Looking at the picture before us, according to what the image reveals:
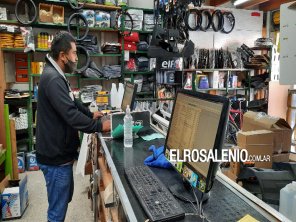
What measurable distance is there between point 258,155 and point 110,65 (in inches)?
152

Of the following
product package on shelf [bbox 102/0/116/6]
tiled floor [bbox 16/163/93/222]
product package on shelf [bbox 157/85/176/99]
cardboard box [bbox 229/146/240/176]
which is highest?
product package on shelf [bbox 102/0/116/6]

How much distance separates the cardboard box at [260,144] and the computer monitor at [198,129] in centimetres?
104

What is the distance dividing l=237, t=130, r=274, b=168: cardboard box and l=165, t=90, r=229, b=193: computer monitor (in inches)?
40.8

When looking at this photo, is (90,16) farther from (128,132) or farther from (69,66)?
(128,132)

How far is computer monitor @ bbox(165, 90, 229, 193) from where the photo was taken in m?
0.96

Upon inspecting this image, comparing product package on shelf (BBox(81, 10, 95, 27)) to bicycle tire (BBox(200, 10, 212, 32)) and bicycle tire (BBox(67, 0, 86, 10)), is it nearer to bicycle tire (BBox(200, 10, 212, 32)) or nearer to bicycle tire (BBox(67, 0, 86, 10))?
bicycle tire (BBox(67, 0, 86, 10))

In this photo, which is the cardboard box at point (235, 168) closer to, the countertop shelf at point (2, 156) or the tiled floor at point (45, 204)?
the tiled floor at point (45, 204)

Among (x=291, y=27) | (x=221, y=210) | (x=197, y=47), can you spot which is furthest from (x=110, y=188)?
(x=197, y=47)

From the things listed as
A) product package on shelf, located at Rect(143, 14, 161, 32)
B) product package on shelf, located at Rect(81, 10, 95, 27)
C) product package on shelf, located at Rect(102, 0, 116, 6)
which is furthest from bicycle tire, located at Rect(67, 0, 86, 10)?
product package on shelf, located at Rect(143, 14, 161, 32)

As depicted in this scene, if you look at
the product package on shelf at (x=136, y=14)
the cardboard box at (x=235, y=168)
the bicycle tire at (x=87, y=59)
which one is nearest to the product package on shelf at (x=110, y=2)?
the product package on shelf at (x=136, y=14)

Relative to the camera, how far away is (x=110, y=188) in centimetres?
177

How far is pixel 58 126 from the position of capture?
80.6 inches

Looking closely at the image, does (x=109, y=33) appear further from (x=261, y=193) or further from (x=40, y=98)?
(x=261, y=193)

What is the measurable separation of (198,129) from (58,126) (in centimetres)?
131
